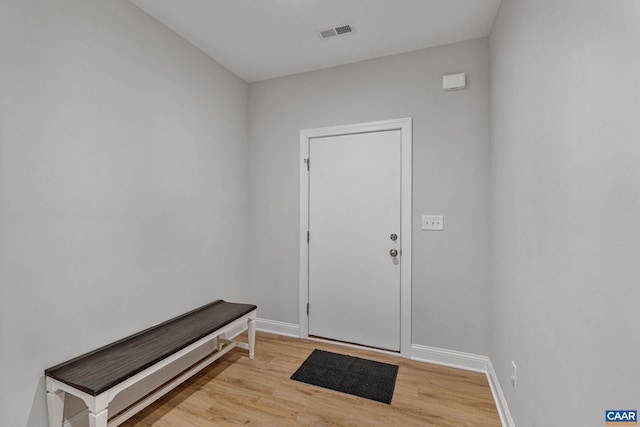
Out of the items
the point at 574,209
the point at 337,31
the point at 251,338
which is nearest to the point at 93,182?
the point at 251,338

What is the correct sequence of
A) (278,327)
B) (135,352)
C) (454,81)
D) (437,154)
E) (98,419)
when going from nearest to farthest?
(98,419) < (135,352) < (454,81) < (437,154) < (278,327)

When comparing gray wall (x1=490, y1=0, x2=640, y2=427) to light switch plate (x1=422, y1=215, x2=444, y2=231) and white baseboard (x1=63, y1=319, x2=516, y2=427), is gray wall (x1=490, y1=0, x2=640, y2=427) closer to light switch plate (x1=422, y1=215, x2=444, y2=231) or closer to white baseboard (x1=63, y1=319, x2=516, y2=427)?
white baseboard (x1=63, y1=319, x2=516, y2=427)

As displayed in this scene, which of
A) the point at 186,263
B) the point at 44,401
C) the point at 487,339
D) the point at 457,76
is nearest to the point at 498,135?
the point at 457,76

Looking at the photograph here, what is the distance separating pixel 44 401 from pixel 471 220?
9.95 feet

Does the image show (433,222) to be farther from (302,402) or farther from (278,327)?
(278,327)

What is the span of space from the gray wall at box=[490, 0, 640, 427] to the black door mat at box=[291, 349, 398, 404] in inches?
33.5

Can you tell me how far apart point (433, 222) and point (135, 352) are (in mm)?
2399

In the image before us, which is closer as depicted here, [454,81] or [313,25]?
[313,25]

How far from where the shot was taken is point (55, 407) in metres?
1.55

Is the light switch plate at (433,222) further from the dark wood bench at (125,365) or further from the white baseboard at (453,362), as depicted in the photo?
the dark wood bench at (125,365)

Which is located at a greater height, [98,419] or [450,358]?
[98,419]

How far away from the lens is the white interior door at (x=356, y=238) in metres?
2.73

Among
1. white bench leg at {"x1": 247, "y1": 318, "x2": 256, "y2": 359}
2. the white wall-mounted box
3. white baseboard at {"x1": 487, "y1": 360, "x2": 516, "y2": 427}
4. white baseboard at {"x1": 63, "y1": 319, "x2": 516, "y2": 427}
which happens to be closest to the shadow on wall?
white baseboard at {"x1": 63, "y1": 319, "x2": 516, "y2": 427}

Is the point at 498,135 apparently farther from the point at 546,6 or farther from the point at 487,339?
the point at 487,339
